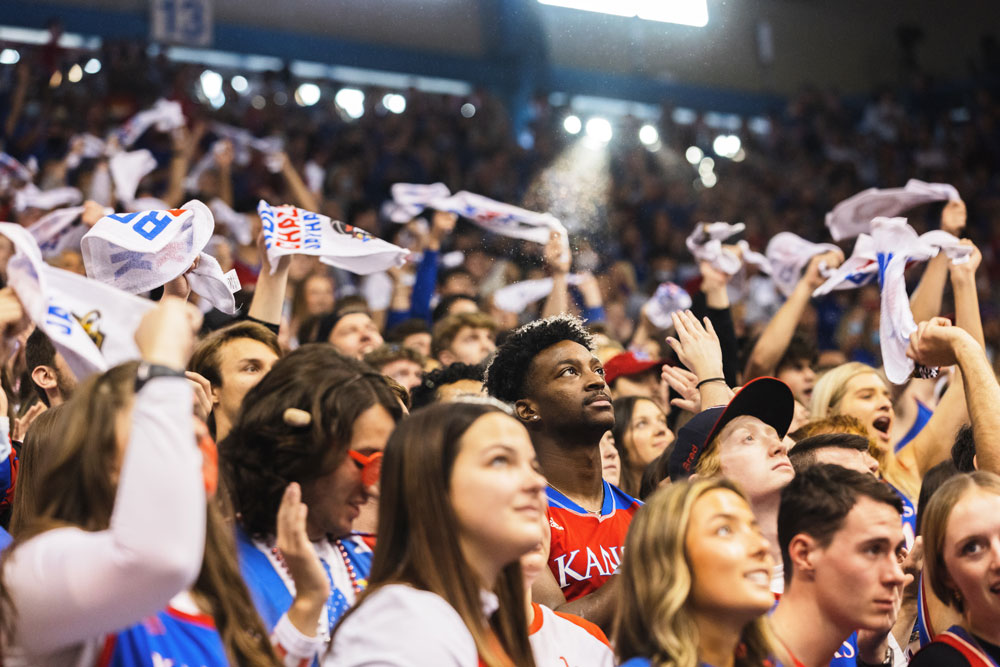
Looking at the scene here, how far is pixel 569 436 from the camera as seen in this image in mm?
3303

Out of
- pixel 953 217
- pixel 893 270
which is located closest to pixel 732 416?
pixel 893 270

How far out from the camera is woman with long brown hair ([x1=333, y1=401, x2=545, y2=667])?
1821 mm

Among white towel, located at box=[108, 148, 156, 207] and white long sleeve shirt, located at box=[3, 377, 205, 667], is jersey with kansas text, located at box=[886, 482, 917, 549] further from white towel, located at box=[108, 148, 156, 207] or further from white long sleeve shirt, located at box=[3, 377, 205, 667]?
white towel, located at box=[108, 148, 156, 207]

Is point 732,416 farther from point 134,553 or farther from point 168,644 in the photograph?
point 134,553

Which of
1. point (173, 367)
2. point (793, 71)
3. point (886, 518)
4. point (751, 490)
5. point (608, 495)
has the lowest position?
point (793, 71)

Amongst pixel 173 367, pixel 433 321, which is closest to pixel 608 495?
pixel 173 367

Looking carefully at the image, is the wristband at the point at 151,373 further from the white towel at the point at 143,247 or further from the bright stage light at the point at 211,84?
the bright stage light at the point at 211,84

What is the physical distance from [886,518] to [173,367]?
5.16 feet

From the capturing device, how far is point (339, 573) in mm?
2332

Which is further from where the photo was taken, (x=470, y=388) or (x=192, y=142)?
(x=192, y=142)

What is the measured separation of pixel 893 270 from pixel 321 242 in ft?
6.89

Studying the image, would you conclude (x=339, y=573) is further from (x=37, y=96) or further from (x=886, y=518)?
(x=37, y=96)

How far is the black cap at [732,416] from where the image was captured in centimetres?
308

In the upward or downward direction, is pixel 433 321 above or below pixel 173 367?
below
